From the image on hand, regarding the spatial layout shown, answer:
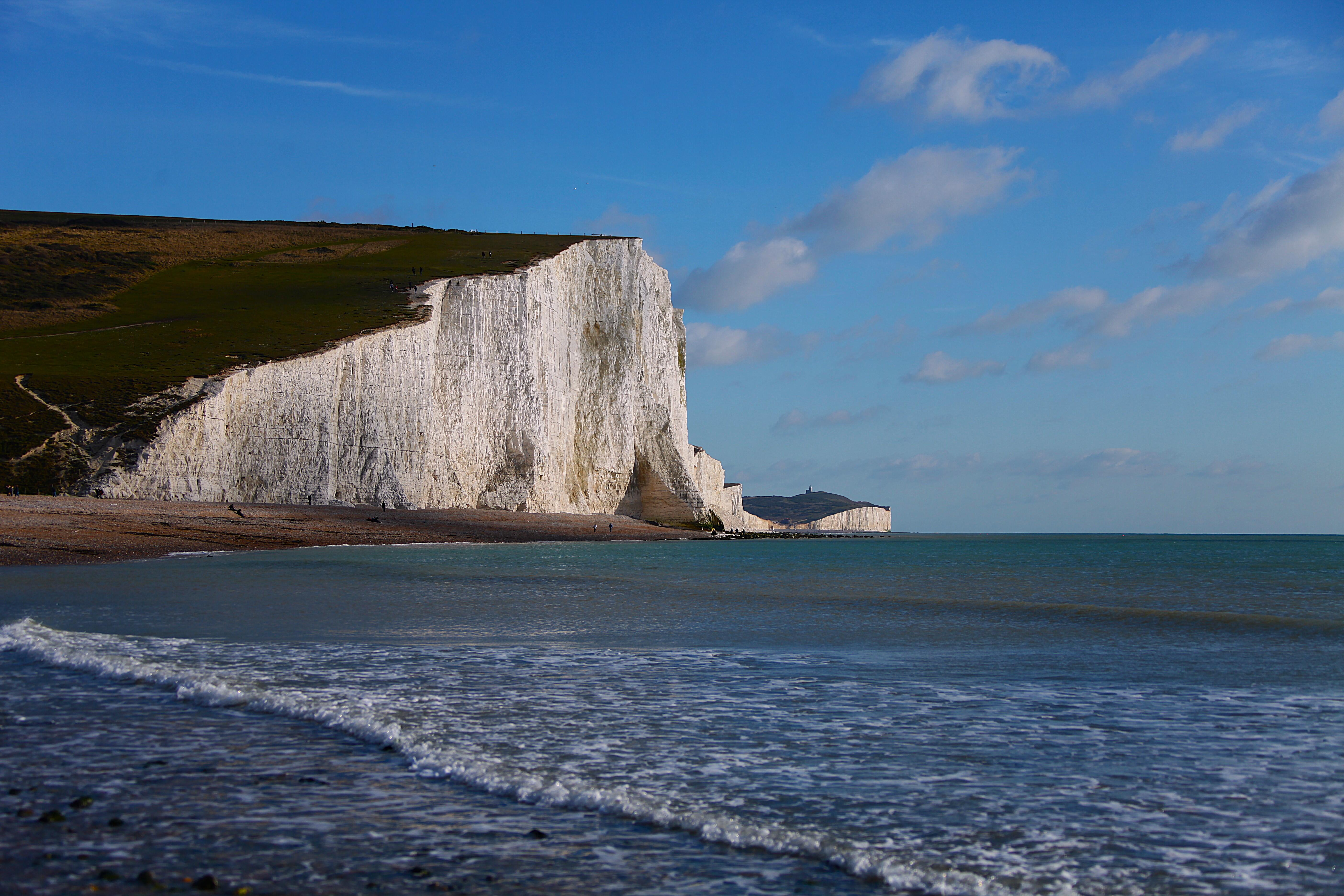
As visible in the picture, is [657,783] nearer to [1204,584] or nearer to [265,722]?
[265,722]

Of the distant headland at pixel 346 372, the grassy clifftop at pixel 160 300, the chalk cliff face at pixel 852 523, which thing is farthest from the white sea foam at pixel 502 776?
the chalk cliff face at pixel 852 523

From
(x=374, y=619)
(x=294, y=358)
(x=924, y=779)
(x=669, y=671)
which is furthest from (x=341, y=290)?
(x=924, y=779)

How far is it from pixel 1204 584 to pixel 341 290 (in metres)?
41.5

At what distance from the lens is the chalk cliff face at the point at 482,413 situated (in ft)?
111

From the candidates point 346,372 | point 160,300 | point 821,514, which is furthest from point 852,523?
point 346,372

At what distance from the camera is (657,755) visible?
4.76m

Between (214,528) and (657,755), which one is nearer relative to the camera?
(657,755)

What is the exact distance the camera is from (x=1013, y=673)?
7.63 m

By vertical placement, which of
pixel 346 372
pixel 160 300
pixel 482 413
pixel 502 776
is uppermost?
pixel 160 300

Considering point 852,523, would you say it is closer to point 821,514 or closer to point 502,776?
point 821,514

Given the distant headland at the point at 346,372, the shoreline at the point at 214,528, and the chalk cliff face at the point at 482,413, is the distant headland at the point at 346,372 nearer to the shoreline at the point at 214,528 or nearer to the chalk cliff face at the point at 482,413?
the chalk cliff face at the point at 482,413

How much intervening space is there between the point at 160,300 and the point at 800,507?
105073 mm

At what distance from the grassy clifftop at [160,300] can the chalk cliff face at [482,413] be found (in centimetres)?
133

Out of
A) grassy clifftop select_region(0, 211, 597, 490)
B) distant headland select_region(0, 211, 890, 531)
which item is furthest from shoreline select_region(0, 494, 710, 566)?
grassy clifftop select_region(0, 211, 597, 490)
